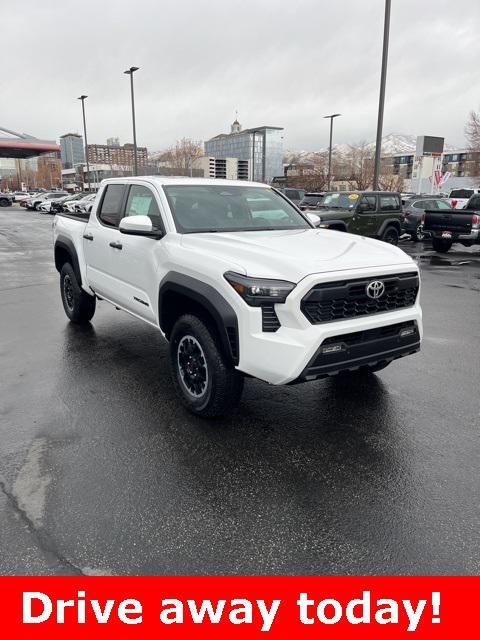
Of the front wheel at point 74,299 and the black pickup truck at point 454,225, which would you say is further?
the black pickup truck at point 454,225

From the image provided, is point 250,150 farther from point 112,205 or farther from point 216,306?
point 216,306

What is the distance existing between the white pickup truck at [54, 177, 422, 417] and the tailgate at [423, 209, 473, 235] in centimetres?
1080

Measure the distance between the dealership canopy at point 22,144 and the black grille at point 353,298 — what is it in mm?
50696

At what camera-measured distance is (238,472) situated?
336 centimetres

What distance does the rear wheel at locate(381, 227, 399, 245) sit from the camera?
14.9 m

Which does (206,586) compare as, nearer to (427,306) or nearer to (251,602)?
(251,602)

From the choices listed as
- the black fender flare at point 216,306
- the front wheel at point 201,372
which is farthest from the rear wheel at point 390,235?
the black fender flare at point 216,306

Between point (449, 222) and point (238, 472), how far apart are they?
44.5 feet

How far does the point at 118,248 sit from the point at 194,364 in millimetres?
1769

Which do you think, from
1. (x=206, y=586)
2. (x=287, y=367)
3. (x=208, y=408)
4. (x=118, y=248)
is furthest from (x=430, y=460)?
(x=118, y=248)

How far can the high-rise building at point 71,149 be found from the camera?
5413 inches

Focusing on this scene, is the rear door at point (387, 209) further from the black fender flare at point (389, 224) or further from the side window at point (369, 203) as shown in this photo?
the side window at point (369, 203)

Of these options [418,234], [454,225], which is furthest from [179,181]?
[418,234]

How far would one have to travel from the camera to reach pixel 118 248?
5.16 meters
